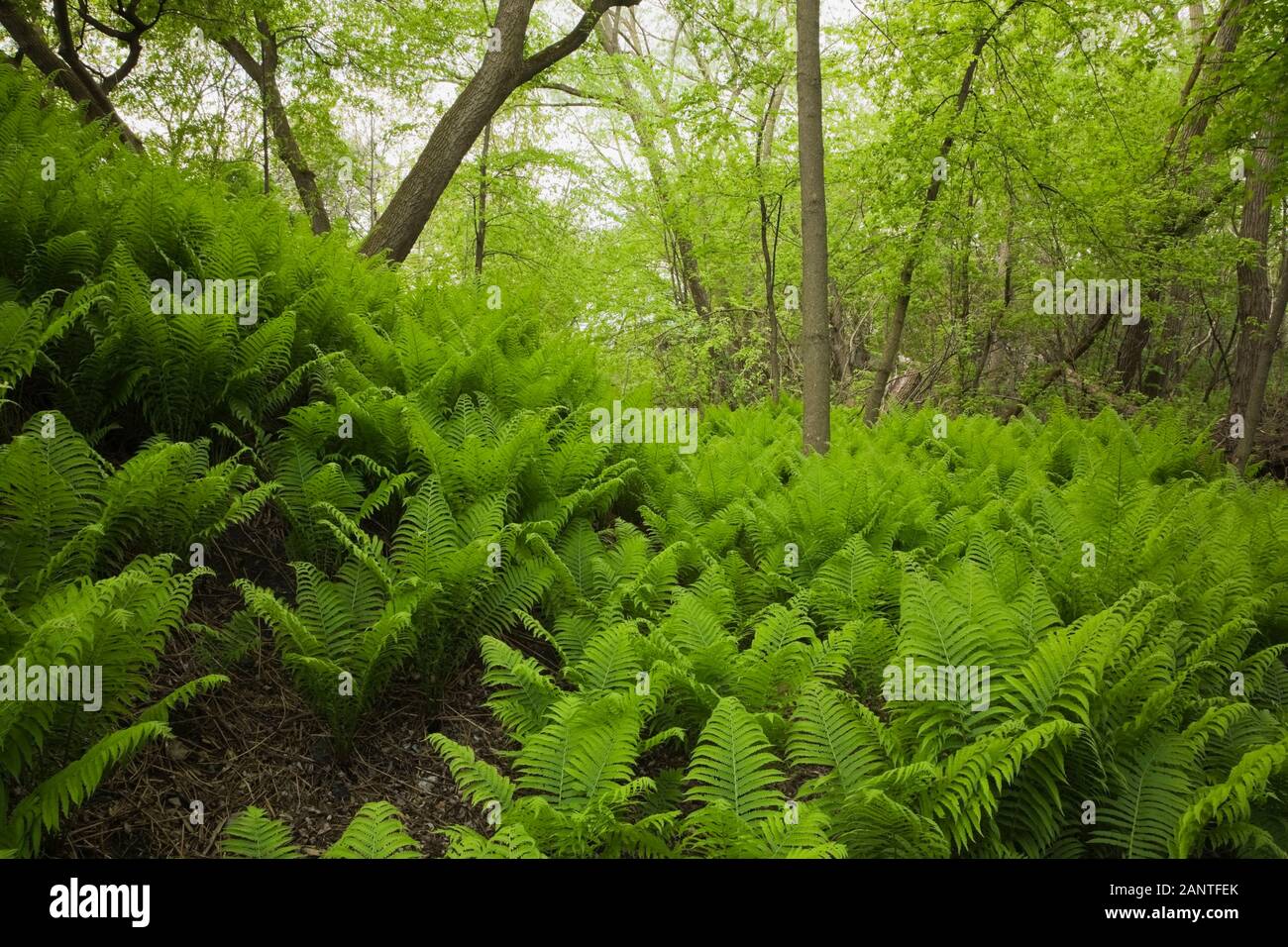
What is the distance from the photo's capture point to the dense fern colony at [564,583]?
2312 mm

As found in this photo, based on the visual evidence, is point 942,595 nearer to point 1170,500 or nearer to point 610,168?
point 1170,500

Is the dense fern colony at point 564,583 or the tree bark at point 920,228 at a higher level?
the tree bark at point 920,228

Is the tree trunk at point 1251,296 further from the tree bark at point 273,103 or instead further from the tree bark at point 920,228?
the tree bark at point 273,103

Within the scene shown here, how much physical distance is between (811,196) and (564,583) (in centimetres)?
349

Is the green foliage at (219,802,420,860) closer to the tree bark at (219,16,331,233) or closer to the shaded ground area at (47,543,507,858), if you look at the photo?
the shaded ground area at (47,543,507,858)

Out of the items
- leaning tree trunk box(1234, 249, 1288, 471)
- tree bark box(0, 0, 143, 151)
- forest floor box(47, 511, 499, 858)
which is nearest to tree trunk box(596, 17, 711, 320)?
tree bark box(0, 0, 143, 151)

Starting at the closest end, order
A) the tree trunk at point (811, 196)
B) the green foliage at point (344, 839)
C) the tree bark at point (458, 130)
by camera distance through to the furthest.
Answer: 1. the green foliage at point (344, 839)
2. the tree trunk at point (811, 196)
3. the tree bark at point (458, 130)

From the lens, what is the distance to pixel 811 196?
543 centimetres

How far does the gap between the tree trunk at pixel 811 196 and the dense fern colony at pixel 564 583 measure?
987mm

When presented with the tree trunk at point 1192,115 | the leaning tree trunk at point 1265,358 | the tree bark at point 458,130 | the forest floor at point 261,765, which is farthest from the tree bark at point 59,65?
the leaning tree trunk at point 1265,358

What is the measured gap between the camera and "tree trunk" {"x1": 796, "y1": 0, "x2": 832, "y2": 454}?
212 inches

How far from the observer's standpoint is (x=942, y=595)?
116 inches

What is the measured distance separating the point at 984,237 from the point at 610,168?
21.9ft

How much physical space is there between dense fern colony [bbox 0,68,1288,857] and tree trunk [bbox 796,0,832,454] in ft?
3.24
